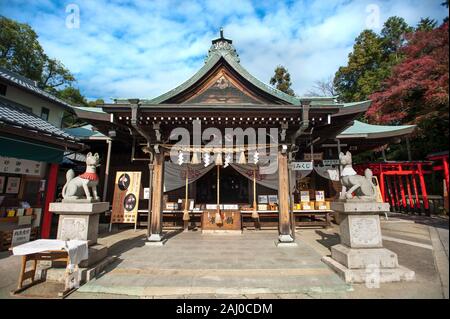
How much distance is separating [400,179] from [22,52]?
37.6 m

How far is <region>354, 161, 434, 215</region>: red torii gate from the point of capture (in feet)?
39.3

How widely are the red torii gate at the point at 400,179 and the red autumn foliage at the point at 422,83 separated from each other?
10.7 metres

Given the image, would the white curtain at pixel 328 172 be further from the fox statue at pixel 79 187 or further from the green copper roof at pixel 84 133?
the green copper roof at pixel 84 133

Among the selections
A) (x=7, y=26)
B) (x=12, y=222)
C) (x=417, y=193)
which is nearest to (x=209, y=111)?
(x=12, y=222)

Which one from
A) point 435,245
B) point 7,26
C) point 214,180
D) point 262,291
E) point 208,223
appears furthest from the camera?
point 7,26

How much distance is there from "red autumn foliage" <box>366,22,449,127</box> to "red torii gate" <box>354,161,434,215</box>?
10740mm

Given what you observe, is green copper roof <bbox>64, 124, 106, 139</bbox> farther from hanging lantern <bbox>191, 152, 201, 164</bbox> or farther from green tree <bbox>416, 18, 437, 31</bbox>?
green tree <bbox>416, 18, 437, 31</bbox>

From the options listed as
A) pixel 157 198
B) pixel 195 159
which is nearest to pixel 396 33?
pixel 195 159

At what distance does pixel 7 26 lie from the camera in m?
21.2

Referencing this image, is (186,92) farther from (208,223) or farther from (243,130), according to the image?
(208,223)

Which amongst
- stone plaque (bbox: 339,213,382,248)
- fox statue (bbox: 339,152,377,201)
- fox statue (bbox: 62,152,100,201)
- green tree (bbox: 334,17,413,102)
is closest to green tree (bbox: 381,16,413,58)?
fox statue (bbox: 339,152,377,201)

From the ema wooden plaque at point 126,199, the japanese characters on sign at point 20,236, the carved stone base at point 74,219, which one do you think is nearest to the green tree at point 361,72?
the ema wooden plaque at point 126,199

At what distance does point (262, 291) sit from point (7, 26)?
3346 centimetres
